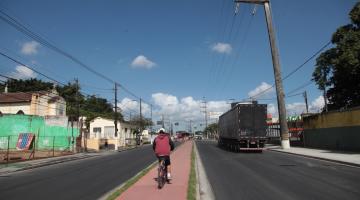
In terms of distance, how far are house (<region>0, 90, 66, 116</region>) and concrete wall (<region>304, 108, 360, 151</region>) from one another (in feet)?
118

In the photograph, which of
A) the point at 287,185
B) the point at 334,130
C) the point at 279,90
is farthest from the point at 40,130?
the point at 287,185

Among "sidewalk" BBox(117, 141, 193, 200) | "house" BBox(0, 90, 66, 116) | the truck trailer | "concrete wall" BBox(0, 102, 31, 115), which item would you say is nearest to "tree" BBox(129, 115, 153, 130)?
"house" BBox(0, 90, 66, 116)

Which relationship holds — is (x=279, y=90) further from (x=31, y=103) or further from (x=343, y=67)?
(x=31, y=103)

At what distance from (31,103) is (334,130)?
4017cm

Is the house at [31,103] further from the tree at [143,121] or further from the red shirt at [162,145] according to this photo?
the red shirt at [162,145]

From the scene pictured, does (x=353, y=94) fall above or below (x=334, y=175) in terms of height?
above

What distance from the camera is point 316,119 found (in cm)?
3784

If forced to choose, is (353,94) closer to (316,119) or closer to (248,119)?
(316,119)

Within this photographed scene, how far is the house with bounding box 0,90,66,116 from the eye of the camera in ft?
183

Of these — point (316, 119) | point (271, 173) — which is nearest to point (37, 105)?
point (316, 119)

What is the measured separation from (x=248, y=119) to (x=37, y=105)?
34173 millimetres

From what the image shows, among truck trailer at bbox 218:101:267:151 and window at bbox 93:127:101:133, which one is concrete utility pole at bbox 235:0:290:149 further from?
window at bbox 93:127:101:133

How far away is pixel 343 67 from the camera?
36.8m

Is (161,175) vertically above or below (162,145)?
below
